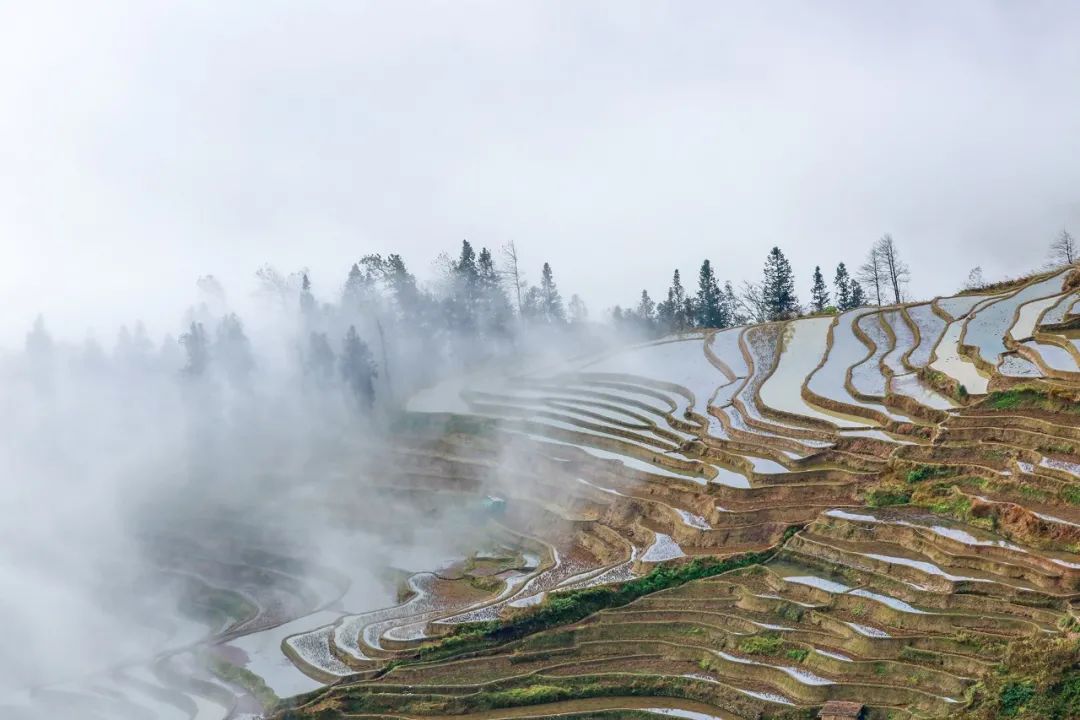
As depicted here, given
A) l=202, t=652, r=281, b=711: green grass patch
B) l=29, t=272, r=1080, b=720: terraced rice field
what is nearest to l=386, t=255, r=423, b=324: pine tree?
l=29, t=272, r=1080, b=720: terraced rice field

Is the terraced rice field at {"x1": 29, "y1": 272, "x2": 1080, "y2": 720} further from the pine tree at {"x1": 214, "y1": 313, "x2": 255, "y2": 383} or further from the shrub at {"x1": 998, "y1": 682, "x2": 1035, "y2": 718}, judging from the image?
the pine tree at {"x1": 214, "y1": 313, "x2": 255, "y2": 383}

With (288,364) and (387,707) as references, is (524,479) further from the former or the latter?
(288,364)

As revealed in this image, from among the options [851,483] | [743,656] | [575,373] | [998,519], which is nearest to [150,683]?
[743,656]

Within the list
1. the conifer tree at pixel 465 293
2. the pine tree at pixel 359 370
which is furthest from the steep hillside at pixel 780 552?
the conifer tree at pixel 465 293

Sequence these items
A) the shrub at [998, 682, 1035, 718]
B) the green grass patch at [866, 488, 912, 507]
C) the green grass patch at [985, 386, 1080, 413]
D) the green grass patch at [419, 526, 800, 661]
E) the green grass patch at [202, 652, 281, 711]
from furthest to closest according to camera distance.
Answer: the green grass patch at [985, 386, 1080, 413]
the green grass patch at [866, 488, 912, 507]
the green grass patch at [419, 526, 800, 661]
the green grass patch at [202, 652, 281, 711]
the shrub at [998, 682, 1035, 718]

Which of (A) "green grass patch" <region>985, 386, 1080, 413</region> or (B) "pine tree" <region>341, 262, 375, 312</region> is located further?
(B) "pine tree" <region>341, 262, 375, 312</region>

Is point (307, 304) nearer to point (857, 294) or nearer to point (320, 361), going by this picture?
point (320, 361)
